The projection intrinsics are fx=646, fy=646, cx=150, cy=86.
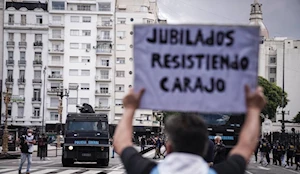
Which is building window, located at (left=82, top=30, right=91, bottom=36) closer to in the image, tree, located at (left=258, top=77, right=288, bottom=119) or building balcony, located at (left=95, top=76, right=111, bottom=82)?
building balcony, located at (left=95, top=76, right=111, bottom=82)

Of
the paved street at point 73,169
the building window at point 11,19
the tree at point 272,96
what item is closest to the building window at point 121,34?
the building window at point 11,19

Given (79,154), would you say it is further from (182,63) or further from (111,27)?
(111,27)

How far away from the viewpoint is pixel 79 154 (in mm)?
29469

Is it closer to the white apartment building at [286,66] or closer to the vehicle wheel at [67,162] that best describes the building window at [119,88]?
the white apartment building at [286,66]

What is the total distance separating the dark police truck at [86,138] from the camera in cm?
2920

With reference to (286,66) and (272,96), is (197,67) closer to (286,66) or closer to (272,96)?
(272,96)

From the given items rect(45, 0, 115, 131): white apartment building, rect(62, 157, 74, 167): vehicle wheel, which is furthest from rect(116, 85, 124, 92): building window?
rect(62, 157, 74, 167): vehicle wheel

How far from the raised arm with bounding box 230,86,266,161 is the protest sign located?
9 cm

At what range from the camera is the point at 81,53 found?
3656 inches

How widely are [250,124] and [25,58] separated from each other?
90152 mm

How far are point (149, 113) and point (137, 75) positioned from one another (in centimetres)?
9383

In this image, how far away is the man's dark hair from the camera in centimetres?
373

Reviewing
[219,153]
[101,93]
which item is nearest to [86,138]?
[219,153]

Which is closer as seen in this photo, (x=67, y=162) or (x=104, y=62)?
(x=67, y=162)
